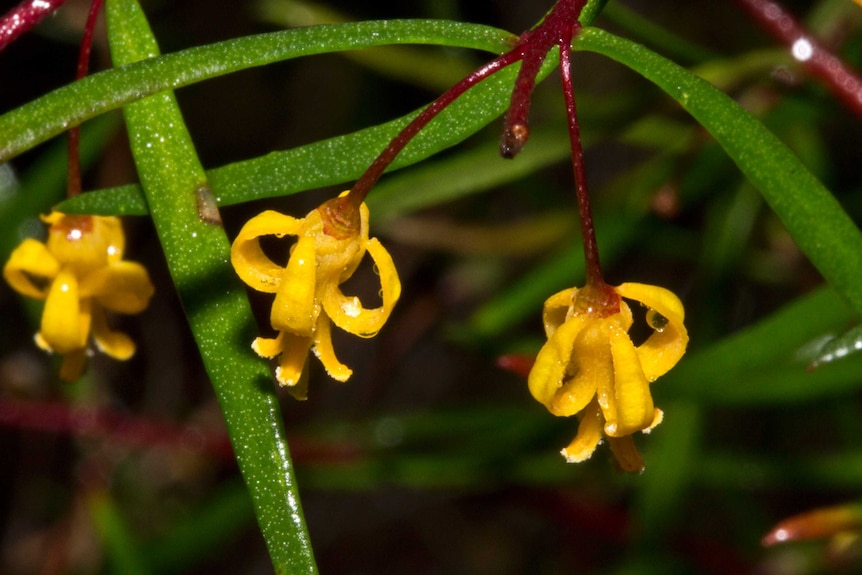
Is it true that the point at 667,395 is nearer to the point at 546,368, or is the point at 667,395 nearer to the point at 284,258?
the point at 546,368

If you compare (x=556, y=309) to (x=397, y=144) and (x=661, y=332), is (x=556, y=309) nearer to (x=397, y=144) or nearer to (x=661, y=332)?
(x=661, y=332)

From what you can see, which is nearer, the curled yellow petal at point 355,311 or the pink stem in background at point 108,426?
the curled yellow petal at point 355,311

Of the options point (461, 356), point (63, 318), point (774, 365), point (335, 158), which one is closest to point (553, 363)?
point (335, 158)

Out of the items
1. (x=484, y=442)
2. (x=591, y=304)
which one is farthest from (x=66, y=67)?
(x=591, y=304)

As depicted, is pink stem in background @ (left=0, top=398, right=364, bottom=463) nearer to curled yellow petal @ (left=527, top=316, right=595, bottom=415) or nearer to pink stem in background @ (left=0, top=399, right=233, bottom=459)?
pink stem in background @ (left=0, top=399, right=233, bottom=459)

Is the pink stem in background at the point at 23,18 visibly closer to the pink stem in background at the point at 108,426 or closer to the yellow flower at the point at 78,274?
the yellow flower at the point at 78,274

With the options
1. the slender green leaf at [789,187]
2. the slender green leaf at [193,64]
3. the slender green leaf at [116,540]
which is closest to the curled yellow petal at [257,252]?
the slender green leaf at [193,64]
